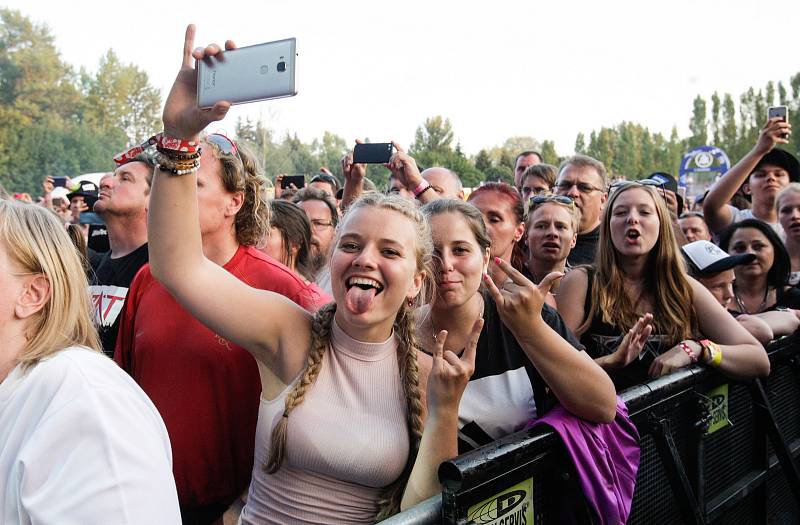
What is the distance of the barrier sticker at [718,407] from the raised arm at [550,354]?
1037 mm

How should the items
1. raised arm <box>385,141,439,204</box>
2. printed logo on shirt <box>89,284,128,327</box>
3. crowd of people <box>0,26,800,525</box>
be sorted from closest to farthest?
crowd of people <box>0,26,800,525</box>
printed logo on shirt <box>89,284,128,327</box>
raised arm <box>385,141,439,204</box>

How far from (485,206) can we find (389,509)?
1.85 metres

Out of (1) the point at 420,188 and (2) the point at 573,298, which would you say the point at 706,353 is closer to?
(2) the point at 573,298

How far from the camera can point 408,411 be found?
78.5 inches

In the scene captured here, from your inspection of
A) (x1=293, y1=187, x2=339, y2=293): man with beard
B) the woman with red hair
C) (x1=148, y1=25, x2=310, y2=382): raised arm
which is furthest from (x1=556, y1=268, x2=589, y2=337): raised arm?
(x1=293, y1=187, x2=339, y2=293): man with beard

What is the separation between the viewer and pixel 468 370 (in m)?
1.85

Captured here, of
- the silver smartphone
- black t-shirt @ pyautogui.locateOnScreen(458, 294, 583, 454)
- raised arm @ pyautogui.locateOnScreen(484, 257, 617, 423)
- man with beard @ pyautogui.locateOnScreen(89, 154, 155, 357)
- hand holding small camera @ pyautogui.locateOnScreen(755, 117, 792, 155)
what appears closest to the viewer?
Answer: the silver smartphone

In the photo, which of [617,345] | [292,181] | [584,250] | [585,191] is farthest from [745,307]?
[292,181]

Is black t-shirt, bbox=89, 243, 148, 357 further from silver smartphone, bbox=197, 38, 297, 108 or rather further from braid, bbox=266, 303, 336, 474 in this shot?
silver smartphone, bbox=197, 38, 297, 108

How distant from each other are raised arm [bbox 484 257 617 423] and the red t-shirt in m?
0.70

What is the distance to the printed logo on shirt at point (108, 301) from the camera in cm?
313

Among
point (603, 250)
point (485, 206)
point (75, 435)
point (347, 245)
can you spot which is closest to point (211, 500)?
point (347, 245)

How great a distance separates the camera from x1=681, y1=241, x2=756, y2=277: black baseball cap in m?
3.74

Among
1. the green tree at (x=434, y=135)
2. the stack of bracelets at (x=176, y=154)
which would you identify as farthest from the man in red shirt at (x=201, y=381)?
the green tree at (x=434, y=135)
